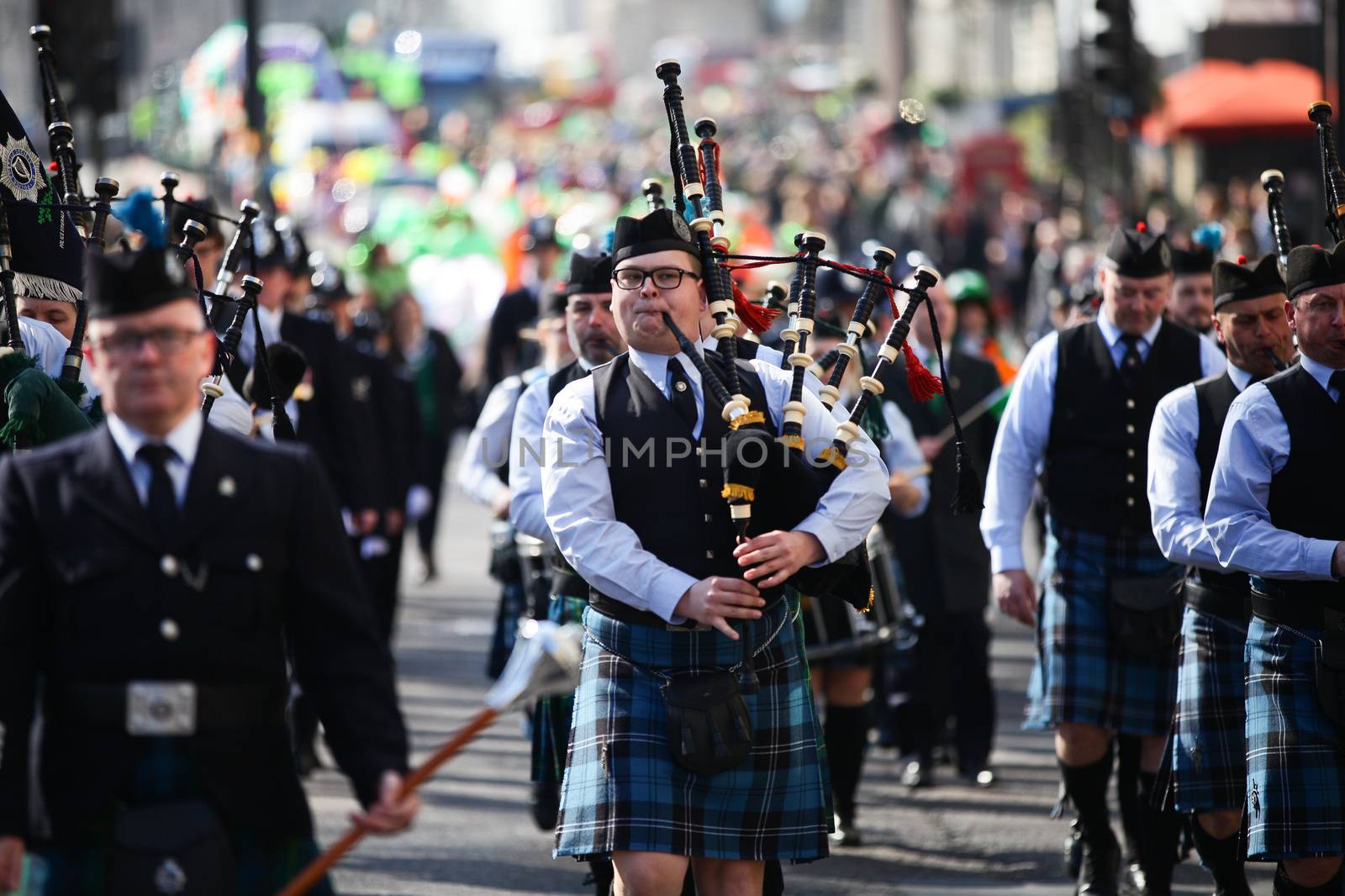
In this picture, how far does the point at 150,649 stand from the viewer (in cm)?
328

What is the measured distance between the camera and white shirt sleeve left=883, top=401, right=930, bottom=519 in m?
6.88

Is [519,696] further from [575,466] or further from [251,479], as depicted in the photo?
[575,466]

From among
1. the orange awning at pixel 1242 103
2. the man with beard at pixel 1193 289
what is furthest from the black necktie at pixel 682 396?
the orange awning at pixel 1242 103

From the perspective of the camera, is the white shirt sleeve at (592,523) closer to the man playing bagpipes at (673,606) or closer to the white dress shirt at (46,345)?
the man playing bagpipes at (673,606)

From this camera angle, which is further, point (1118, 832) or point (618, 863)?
point (1118, 832)

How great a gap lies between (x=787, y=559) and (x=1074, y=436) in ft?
6.07

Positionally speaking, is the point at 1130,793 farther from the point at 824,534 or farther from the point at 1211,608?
the point at 824,534

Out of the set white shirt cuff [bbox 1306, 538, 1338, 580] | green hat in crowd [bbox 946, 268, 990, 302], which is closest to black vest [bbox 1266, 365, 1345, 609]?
white shirt cuff [bbox 1306, 538, 1338, 580]

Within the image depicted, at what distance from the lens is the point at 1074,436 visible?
587 centimetres

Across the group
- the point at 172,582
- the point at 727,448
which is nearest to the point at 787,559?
the point at 727,448

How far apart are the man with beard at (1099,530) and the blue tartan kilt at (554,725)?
1201mm

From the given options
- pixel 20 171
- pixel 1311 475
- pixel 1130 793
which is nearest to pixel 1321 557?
pixel 1311 475

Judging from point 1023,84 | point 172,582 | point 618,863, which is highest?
point 1023,84

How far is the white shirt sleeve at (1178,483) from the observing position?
491cm
